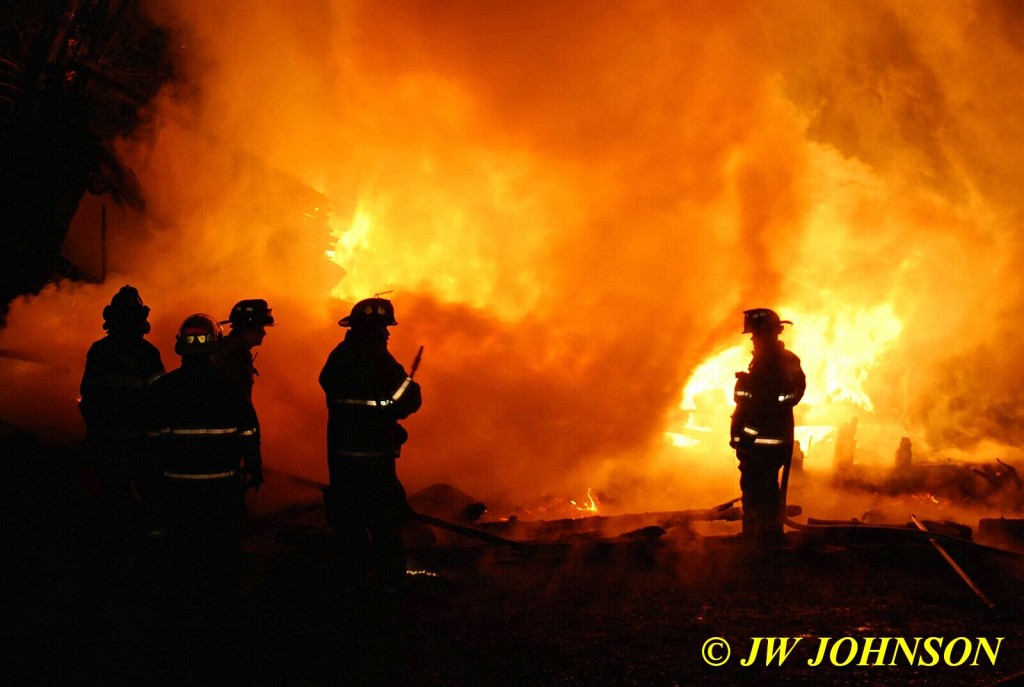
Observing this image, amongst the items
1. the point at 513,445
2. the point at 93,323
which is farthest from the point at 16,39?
the point at 513,445

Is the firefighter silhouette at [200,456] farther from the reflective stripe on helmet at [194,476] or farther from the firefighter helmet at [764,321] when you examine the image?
the firefighter helmet at [764,321]

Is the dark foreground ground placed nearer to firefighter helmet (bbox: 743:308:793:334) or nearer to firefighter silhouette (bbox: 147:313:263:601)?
firefighter silhouette (bbox: 147:313:263:601)

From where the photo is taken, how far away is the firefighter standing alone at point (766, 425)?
6059mm

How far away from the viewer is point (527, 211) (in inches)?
520

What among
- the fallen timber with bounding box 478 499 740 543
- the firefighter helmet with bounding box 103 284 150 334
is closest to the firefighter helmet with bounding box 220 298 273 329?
the firefighter helmet with bounding box 103 284 150 334

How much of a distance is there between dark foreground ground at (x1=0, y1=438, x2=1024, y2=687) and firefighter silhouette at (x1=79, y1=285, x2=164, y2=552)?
18.4 inches

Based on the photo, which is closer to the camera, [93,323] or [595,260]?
[93,323]

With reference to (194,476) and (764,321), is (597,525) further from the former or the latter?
(194,476)

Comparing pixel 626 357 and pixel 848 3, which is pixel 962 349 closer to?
pixel 848 3

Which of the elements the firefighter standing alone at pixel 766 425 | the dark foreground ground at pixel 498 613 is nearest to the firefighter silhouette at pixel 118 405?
the dark foreground ground at pixel 498 613

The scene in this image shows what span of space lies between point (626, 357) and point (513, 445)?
289 cm

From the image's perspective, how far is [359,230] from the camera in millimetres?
14305

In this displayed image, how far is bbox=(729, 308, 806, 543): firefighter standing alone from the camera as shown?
19.9 ft

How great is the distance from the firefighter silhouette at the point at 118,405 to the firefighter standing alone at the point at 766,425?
5.08 m
